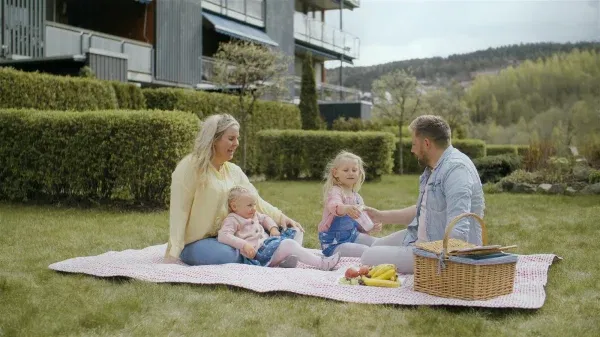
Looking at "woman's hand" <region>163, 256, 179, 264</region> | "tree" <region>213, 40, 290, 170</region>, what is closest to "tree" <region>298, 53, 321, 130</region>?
"tree" <region>213, 40, 290, 170</region>

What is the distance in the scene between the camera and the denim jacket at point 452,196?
533cm

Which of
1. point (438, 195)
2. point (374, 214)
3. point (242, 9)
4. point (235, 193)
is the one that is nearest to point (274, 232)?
point (235, 193)

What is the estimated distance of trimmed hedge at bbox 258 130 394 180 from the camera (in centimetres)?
2020

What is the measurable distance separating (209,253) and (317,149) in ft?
46.2

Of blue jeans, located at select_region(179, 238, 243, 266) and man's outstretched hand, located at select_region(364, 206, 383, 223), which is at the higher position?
man's outstretched hand, located at select_region(364, 206, 383, 223)

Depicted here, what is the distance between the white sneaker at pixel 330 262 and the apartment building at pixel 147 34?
11790mm

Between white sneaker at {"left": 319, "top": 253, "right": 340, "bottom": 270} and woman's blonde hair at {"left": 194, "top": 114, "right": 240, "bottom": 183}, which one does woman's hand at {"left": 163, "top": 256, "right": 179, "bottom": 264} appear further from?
white sneaker at {"left": 319, "top": 253, "right": 340, "bottom": 270}

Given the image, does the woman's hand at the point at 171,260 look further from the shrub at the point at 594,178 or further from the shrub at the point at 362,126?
the shrub at the point at 362,126

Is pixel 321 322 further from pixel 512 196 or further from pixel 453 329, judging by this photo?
pixel 512 196

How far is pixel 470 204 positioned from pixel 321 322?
1.63m

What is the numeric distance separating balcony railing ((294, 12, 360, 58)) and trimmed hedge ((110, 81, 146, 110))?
18.9 meters

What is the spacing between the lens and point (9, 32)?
1642cm

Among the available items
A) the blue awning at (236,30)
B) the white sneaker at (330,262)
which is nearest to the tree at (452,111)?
the blue awning at (236,30)

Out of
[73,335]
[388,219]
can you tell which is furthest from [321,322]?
[388,219]
